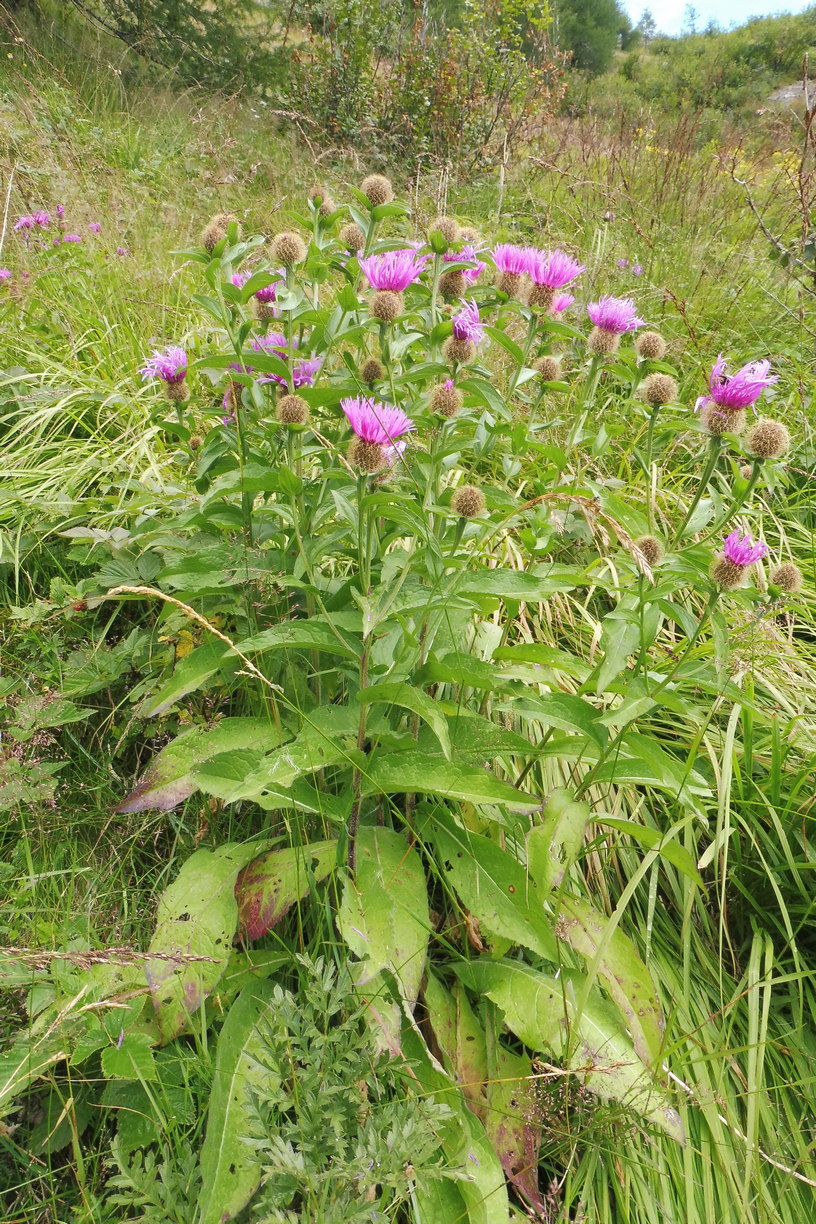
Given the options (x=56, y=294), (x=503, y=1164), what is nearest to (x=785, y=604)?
(x=503, y=1164)

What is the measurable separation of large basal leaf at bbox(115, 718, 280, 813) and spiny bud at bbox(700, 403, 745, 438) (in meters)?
1.11

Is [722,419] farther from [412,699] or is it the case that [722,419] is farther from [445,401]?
[412,699]

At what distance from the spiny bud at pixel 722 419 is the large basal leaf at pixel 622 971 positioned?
3.29 feet

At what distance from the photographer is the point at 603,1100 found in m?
1.35

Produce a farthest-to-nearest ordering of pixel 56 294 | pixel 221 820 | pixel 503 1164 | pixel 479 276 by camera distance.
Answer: pixel 56 294 < pixel 479 276 < pixel 221 820 < pixel 503 1164

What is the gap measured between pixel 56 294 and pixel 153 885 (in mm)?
2865

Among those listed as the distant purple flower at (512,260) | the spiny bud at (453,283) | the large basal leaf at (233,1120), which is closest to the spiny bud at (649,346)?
the distant purple flower at (512,260)

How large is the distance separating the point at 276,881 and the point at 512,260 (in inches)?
57.6

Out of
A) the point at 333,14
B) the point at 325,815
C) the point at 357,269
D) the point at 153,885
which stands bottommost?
the point at 153,885

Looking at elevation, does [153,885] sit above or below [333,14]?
below

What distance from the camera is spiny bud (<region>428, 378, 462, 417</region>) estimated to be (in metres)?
1.49

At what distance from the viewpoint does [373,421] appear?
1385mm

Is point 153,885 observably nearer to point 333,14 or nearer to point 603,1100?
point 603,1100

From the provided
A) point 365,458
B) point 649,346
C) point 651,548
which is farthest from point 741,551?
point 365,458
